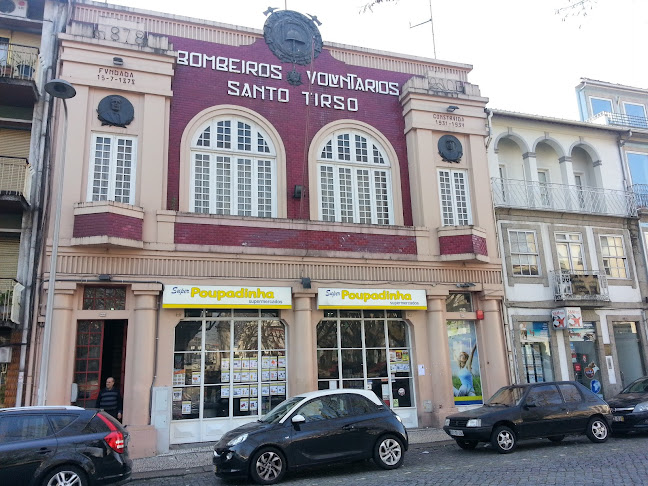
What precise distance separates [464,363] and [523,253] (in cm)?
462

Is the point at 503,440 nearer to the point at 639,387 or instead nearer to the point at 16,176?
the point at 639,387

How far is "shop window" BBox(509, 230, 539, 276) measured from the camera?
18516 millimetres

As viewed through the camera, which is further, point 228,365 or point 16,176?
point 228,365

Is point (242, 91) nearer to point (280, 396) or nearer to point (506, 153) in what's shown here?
point (280, 396)

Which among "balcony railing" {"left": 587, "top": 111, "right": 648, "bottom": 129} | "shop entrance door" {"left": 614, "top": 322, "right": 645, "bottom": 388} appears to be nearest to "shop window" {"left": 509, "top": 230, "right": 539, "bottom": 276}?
"shop entrance door" {"left": 614, "top": 322, "right": 645, "bottom": 388}

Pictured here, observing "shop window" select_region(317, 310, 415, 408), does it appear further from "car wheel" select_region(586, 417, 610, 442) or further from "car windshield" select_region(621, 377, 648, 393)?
"car windshield" select_region(621, 377, 648, 393)

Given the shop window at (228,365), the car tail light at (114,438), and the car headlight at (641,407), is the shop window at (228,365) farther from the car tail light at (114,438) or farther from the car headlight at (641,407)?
the car headlight at (641,407)

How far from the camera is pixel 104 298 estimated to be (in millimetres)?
13547

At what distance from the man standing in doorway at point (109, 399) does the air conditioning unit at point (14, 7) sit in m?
10.3

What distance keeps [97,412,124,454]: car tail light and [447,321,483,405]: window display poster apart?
1015 centimetres

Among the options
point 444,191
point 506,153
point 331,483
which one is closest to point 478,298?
point 444,191

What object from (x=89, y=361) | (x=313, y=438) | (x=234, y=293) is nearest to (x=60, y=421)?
(x=313, y=438)

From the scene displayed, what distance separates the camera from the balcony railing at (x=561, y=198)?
19172 millimetres

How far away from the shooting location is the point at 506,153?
20.2m
